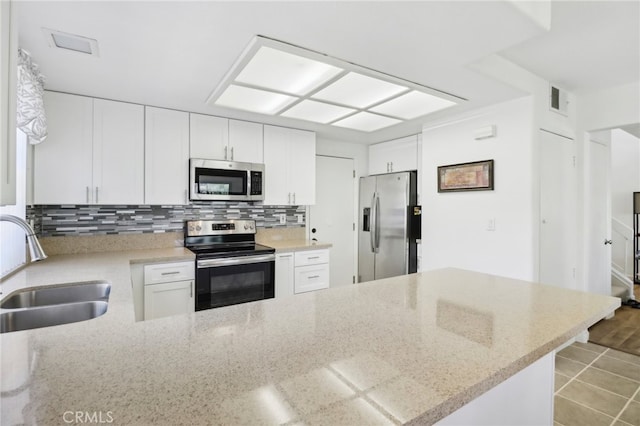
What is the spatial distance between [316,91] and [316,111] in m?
0.51

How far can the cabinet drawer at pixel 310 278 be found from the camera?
11.0ft

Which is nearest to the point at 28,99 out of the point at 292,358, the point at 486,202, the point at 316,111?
the point at 316,111

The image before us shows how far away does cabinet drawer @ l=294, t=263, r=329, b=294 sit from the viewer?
11.0 ft

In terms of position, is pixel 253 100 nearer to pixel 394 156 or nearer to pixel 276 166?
pixel 276 166

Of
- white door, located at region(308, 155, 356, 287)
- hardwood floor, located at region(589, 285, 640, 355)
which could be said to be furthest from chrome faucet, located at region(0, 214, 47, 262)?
hardwood floor, located at region(589, 285, 640, 355)

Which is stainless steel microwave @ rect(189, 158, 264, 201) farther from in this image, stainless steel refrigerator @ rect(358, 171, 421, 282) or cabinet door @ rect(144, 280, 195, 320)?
stainless steel refrigerator @ rect(358, 171, 421, 282)

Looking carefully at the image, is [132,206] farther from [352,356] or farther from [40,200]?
[352,356]

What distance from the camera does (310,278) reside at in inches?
135

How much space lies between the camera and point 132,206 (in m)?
3.03

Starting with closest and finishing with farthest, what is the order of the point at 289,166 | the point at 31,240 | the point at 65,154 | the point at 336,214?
the point at 31,240, the point at 65,154, the point at 289,166, the point at 336,214

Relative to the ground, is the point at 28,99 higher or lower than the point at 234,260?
higher

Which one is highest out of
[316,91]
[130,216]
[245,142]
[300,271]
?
[316,91]

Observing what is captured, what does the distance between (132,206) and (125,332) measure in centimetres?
240

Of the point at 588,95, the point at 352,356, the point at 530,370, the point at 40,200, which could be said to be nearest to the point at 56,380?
the point at 352,356
